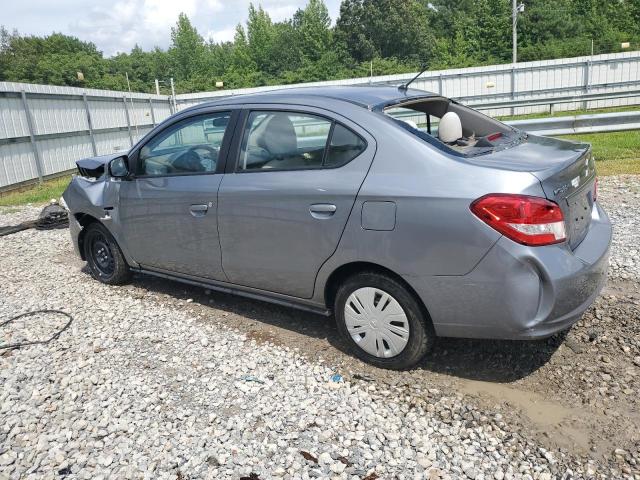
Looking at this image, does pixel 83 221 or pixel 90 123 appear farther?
pixel 90 123

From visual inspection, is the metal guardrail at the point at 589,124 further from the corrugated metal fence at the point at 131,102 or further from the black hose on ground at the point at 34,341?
the black hose on ground at the point at 34,341

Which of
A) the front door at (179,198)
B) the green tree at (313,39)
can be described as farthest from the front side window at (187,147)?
the green tree at (313,39)

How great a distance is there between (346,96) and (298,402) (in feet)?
6.62

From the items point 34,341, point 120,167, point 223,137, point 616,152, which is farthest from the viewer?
point 616,152

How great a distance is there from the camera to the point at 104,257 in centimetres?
528

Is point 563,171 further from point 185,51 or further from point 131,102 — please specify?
point 185,51

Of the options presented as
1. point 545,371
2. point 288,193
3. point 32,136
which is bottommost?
point 545,371

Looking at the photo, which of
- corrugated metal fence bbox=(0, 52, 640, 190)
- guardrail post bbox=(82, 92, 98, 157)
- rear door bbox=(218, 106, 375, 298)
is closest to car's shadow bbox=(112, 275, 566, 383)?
→ rear door bbox=(218, 106, 375, 298)

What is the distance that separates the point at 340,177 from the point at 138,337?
7.03ft

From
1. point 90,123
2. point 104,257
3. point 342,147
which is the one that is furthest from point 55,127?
point 342,147

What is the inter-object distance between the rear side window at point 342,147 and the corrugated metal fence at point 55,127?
1152 cm

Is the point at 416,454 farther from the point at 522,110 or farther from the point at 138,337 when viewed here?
the point at 522,110

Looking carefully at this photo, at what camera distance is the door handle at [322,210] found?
10.5 feet

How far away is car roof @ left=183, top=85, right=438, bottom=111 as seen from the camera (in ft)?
11.2
